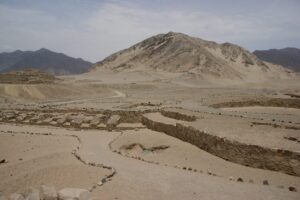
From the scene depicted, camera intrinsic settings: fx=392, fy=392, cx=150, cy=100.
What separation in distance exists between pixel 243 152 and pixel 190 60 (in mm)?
76509

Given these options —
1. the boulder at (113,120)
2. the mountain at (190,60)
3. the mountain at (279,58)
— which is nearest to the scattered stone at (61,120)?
the boulder at (113,120)

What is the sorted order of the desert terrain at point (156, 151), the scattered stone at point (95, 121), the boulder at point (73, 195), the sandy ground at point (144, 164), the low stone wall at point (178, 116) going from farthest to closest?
the scattered stone at point (95, 121)
the low stone wall at point (178, 116)
the desert terrain at point (156, 151)
the sandy ground at point (144, 164)
the boulder at point (73, 195)

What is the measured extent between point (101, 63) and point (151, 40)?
15572mm

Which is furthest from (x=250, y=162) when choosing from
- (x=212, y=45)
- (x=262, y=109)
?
(x=212, y=45)

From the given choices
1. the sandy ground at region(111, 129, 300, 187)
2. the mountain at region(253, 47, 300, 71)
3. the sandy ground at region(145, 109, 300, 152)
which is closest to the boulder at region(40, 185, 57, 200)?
the sandy ground at region(111, 129, 300, 187)

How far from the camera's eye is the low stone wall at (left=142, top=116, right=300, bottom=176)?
44.1 feet

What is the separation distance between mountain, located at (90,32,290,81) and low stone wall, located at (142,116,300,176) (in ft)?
210

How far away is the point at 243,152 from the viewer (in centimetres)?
1496

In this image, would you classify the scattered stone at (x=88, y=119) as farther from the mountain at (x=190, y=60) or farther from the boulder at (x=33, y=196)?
the mountain at (x=190, y=60)

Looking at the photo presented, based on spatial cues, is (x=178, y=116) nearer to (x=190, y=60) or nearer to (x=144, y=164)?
(x=144, y=164)

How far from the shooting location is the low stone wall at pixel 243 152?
13437 mm

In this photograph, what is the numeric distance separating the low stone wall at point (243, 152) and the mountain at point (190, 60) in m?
64.0

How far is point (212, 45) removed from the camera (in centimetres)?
10488

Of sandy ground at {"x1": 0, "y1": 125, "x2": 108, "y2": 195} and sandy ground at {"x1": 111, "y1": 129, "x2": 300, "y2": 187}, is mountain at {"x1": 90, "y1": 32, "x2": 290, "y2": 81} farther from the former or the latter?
sandy ground at {"x1": 0, "y1": 125, "x2": 108, "y2": 195}
